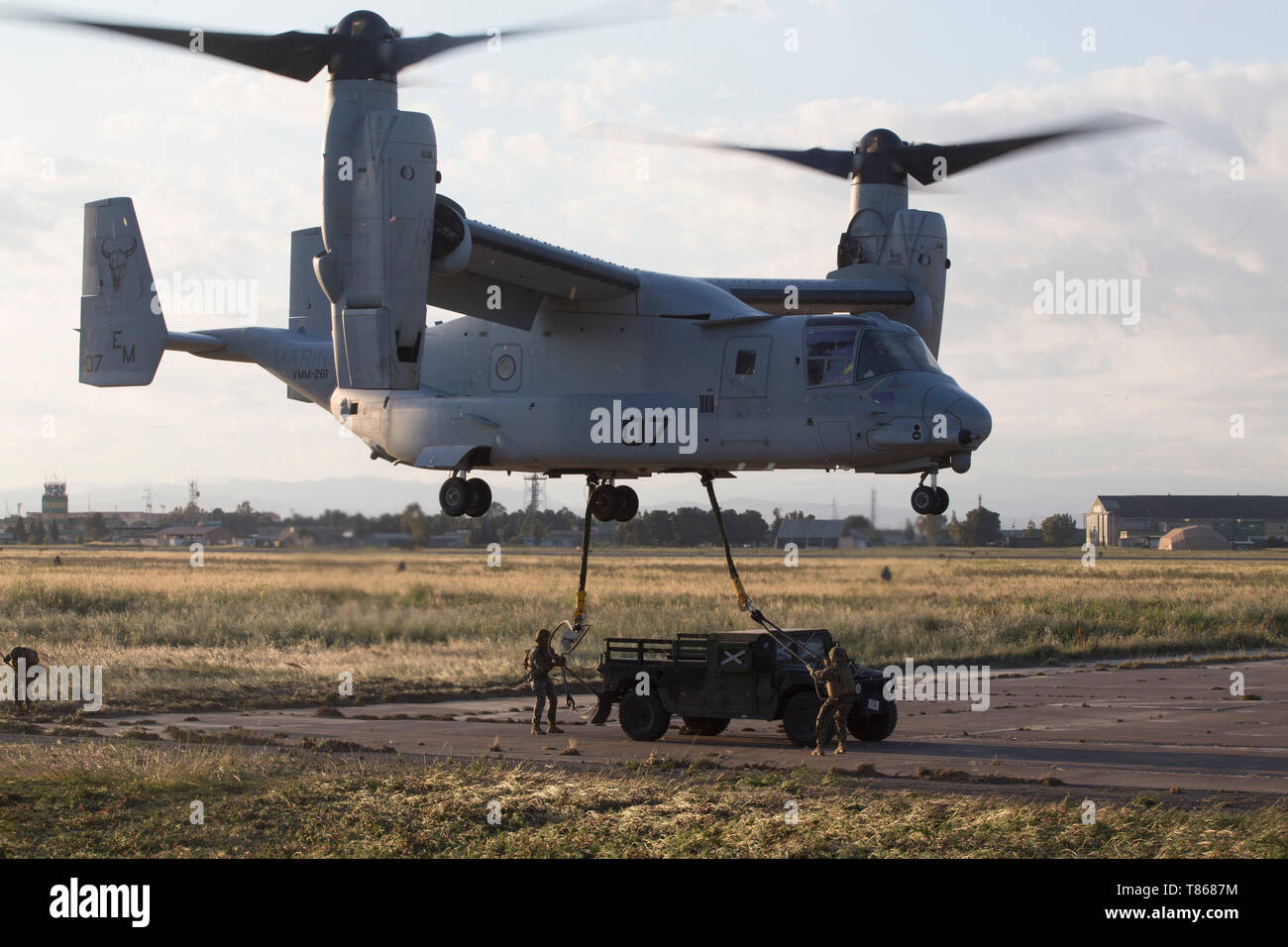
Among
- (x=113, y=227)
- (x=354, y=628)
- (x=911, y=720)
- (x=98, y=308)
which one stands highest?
(x=113, y=227)

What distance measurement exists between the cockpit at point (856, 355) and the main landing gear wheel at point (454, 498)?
5.01 m

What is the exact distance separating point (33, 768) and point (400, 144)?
10385 mm

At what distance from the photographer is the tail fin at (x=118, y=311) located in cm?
2006

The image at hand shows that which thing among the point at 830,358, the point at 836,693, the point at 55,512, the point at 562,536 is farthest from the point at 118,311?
the point at 55,512

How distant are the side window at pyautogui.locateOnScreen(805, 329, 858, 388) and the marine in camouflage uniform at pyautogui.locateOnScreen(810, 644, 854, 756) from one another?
547 centimetres

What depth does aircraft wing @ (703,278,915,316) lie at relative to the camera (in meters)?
22.5

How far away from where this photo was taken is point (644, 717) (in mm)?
24359

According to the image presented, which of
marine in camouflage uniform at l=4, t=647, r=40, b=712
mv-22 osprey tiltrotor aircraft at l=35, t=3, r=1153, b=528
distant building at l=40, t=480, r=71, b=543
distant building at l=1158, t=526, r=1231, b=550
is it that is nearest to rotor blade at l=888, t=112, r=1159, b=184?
mv-22 osprey tiltrotor aircraft at l=35, t=3, r=1153, b=528

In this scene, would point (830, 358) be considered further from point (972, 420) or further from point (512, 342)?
point (512, 342)

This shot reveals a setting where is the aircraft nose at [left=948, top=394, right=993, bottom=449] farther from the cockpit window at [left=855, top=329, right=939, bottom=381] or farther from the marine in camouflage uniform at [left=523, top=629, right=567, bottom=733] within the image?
the marine in camouflage uniform at [left=523, top=629, right=567, bottom=733]
